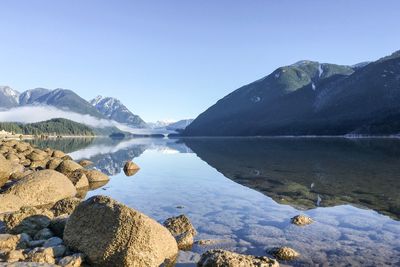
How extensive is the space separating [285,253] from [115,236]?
677 cm

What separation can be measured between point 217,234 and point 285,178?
21812 millimetres

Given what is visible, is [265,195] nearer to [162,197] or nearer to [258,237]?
[162,197]

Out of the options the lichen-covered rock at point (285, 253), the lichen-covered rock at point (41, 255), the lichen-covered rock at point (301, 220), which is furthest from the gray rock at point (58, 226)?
the lichen-covered rock at point (301, 220)

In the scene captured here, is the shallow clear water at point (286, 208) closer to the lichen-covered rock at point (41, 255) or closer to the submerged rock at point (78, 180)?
the submerged rock at point (78, 180)

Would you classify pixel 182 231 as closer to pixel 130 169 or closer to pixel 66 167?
pixel 66 167

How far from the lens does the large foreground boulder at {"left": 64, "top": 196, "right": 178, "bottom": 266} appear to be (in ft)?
42.4

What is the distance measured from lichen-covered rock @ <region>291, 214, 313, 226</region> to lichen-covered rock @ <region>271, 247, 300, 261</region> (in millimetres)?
5089

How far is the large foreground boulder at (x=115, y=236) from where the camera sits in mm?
12938

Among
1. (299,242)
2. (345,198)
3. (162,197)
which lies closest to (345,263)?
(299,242)

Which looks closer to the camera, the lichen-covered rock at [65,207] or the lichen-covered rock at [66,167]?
the lichen-covered rock at [65,207]

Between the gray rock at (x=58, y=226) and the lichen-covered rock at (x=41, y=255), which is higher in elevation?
the gray rock at (x=58, y=226)

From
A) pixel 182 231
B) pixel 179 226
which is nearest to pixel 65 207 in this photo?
pixel 179 226

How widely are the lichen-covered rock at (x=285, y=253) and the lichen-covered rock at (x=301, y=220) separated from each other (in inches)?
200

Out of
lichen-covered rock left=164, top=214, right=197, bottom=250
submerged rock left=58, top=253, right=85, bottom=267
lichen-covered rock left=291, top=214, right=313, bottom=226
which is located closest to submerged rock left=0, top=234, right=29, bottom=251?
submerged rock left=58, top=253, right=85, bottom=267
